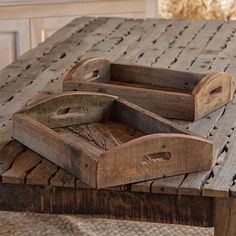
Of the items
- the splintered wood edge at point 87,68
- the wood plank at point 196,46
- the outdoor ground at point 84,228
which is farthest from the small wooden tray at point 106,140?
the outdoor ground at point 84,228

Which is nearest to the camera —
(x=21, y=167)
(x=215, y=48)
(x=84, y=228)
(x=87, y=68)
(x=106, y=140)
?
(x=21, y=167)

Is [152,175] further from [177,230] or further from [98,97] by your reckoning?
[177,230]

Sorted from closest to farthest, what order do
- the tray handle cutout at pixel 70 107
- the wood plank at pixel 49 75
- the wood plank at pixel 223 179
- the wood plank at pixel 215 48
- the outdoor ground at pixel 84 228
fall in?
the wood plank at pixel 223 179
the tray handle cutout at pixel 70 107
the wood plank at pixel 49 75
the wood plank at pixel 215 48
the outdoor ground at pixel 84 228

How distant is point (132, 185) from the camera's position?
4.63 feet

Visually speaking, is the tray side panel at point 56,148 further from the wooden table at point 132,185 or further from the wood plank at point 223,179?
the wood plank at point 223,179

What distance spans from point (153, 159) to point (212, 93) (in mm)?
440

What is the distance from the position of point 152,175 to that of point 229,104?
1.69 ft

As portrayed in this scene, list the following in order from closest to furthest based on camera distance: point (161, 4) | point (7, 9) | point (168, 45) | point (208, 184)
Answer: point (208, 184)
point (168, 45)
point (7, 9)
point (161, 4)

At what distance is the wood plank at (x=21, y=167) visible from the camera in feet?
4.81

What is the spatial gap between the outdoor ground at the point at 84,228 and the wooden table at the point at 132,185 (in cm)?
54

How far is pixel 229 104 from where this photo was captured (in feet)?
6.18

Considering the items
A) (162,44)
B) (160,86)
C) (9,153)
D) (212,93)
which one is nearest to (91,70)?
(160,86)

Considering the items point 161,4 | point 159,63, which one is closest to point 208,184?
point 159,63

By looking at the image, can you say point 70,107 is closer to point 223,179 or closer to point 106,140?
point 106,140
